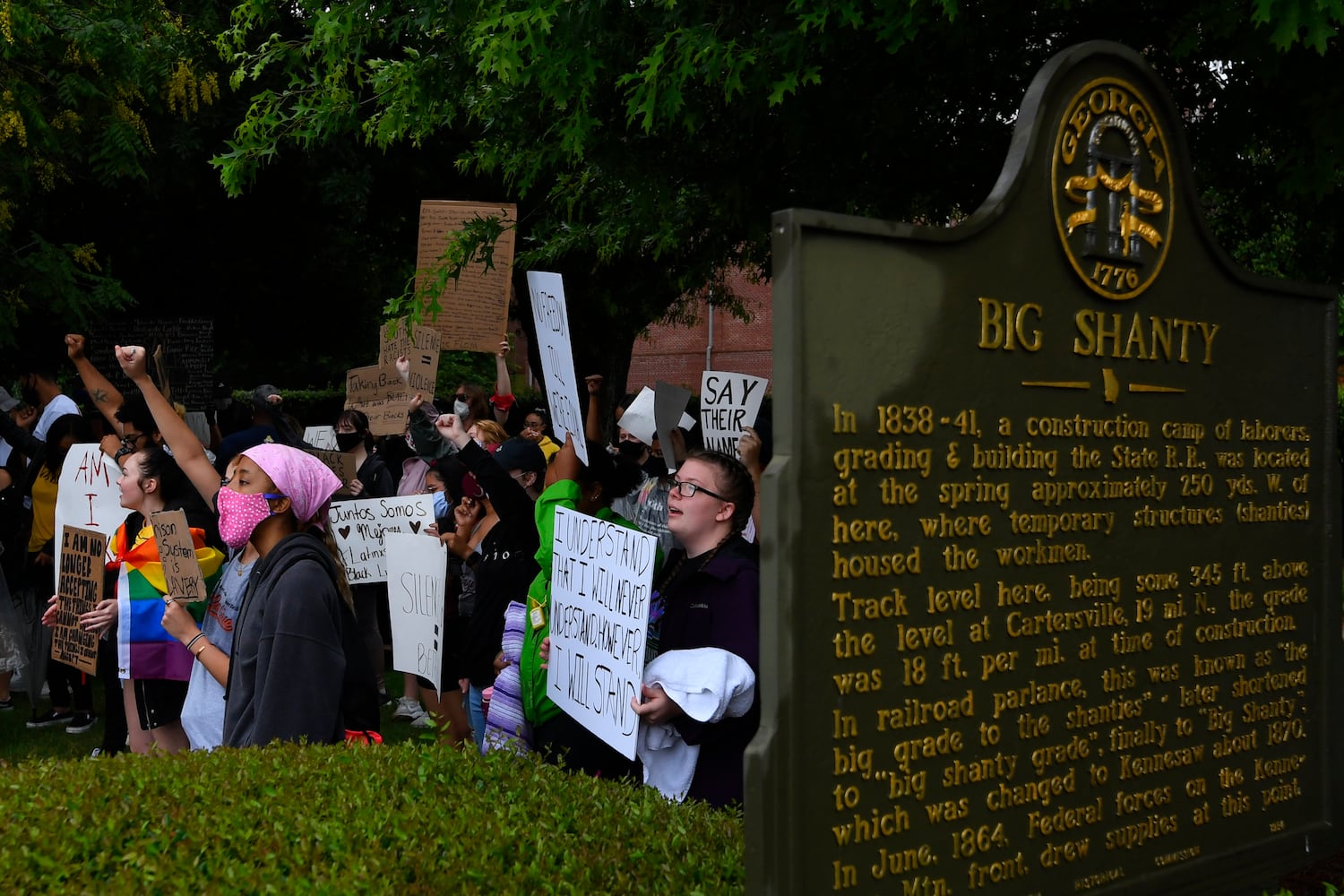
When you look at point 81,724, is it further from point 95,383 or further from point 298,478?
point 298,478

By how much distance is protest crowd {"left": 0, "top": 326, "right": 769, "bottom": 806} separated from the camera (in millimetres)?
4270

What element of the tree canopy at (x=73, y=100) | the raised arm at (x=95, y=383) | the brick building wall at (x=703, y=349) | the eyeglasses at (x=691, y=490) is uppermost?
the tree canopy at (x=73, y=100)

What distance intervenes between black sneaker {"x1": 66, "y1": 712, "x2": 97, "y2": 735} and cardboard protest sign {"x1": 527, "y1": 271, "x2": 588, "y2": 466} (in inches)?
180

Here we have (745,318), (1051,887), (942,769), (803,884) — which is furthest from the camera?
(745,318)

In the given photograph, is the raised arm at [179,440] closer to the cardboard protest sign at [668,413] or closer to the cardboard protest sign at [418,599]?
the cardboard protest sign at [418,599]

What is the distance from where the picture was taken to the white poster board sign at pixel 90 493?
7.66 metres

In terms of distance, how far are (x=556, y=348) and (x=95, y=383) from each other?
327 centimetres

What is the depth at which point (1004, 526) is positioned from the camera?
3.16 m

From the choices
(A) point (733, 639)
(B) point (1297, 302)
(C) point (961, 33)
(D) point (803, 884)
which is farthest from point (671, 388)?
(D) point (803, 884)

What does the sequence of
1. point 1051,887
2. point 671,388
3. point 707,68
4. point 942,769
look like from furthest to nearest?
point 671,388 < point 707,68 < point 1051,887 < point 942,769

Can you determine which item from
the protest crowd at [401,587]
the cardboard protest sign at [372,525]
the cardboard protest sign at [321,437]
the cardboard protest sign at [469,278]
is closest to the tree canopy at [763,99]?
the cardboard protest sign at [469,278]

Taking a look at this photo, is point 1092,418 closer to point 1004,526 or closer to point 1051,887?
point 1004,526

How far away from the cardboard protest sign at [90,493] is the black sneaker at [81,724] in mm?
2170

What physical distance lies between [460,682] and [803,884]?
5219mm
